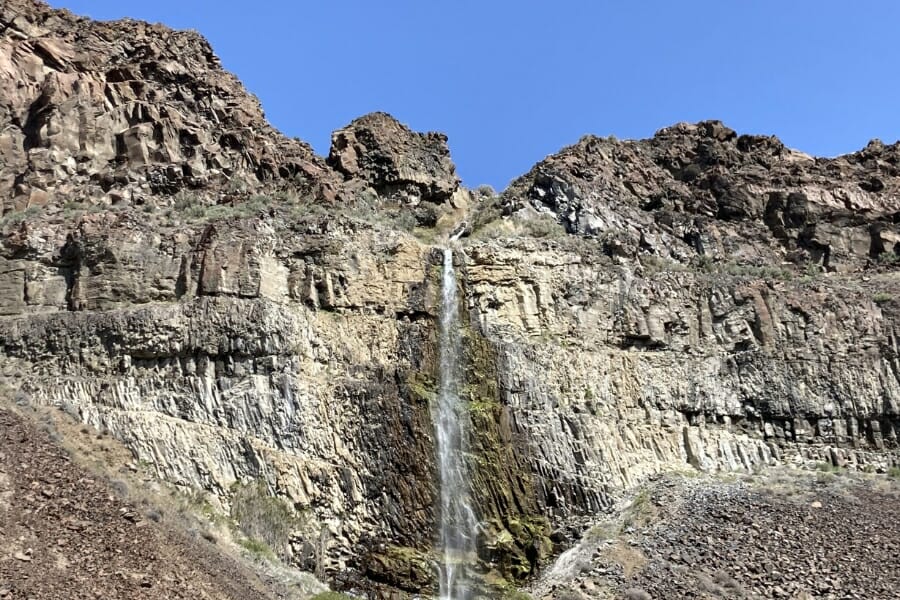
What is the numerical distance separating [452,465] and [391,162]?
60.3 feet

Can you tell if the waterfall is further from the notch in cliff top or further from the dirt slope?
the notch in cliff top

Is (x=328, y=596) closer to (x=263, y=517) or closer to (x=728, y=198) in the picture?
(x=263, y=517)

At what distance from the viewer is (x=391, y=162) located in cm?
4100

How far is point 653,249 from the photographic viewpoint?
37000 mm

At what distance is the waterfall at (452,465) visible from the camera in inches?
978

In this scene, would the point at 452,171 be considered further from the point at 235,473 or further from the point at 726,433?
the point at 235,473

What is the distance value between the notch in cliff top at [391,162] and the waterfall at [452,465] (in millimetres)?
11518

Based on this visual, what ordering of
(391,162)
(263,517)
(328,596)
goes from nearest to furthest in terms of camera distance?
(328,596), (263,517), (391,162)

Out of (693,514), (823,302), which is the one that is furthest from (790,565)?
(823,302)

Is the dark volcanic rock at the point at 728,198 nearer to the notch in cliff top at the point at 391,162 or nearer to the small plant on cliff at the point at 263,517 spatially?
the notch in cliff top at the point at 391,162

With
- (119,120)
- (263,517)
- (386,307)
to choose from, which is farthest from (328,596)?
(119,120)

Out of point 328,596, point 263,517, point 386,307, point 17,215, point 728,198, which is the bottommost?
point 328,596

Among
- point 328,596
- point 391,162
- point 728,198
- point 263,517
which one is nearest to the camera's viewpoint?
point 328,596

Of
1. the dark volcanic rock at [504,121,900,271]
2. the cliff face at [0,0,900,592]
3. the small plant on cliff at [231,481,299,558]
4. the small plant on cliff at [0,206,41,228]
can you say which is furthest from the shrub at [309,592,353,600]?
the dark volcanic rock at [504,121,900,271]
